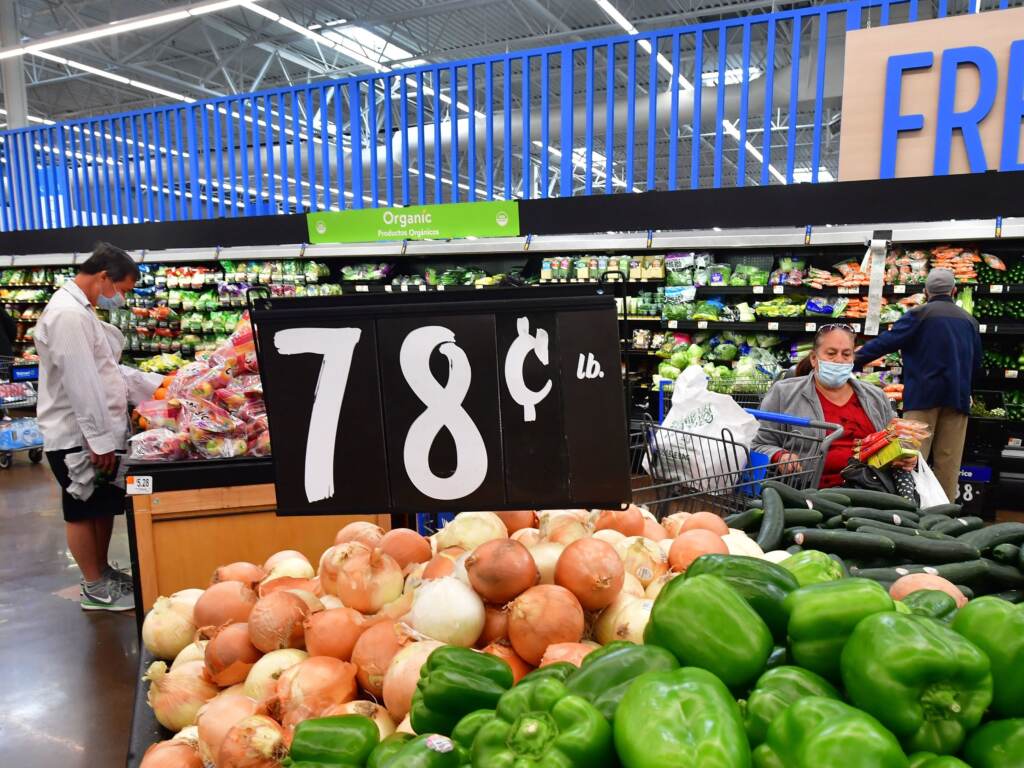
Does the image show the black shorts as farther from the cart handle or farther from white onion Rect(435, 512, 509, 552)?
the cart handle

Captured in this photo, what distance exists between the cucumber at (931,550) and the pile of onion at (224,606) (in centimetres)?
163

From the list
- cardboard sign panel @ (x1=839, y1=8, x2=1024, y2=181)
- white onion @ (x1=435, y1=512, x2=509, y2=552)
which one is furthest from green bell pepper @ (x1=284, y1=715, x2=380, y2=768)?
cardboard sign panel @ (x1=839, y1=8, x2=1024, y2=181)

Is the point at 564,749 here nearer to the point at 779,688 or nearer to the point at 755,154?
the point at 779,688

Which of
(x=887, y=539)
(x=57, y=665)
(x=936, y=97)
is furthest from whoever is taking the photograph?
(x=936, y=97)

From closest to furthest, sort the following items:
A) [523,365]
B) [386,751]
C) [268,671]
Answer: [386,751], [268,671], [523,365]

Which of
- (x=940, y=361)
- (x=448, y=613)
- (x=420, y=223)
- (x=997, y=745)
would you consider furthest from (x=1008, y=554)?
(x=420, y=223)

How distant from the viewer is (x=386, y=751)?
0.95 metres

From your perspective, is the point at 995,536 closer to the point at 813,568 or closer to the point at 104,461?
the point at 813,568

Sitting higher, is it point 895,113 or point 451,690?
point 895,113

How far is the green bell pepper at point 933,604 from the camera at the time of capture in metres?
1.13

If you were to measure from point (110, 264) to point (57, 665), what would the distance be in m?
1.87

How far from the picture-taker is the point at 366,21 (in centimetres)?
1180

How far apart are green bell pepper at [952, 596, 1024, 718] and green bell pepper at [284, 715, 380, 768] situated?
773mm

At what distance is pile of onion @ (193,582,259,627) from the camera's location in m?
1.50
